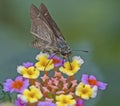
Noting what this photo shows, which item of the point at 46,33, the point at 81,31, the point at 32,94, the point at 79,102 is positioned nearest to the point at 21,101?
the point at 32,94

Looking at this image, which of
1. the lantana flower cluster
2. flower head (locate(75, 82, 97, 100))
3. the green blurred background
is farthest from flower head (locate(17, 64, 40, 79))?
the green blurred background

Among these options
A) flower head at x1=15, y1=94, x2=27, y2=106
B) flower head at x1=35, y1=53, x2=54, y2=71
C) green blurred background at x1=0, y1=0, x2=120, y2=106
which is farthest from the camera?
green blurred background at x1=0, y1=0, x2=120, y2=106

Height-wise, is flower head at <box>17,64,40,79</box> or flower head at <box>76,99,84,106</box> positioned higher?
flower head at <box>17,64,40,79</box>

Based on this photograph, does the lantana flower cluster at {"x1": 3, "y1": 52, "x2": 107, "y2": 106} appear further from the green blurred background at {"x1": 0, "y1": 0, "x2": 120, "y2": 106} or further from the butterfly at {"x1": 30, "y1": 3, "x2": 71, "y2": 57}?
the green blurred background at {"x1": 0, "y1": 0, "x2": 120, "y2": 106}

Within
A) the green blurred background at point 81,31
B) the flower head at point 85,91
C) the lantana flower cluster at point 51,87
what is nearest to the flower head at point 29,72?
the lantana flower cluster at point 51,87

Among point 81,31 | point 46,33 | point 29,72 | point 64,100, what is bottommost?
point 64,100

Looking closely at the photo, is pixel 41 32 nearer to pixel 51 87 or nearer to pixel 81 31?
pixel 51 87
